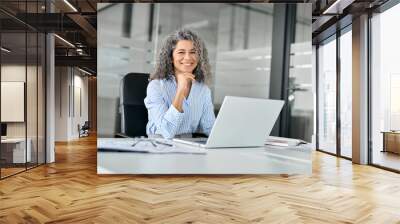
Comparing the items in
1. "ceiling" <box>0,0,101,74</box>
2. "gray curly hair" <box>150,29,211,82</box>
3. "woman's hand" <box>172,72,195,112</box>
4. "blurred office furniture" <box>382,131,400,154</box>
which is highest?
"ceiling" <box>0,0,101,74</box>

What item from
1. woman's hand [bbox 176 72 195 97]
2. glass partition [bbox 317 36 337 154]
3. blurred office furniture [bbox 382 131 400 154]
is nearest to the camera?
woman's hand [bbox 176 72 195 97]

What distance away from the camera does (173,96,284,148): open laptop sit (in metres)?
5.12

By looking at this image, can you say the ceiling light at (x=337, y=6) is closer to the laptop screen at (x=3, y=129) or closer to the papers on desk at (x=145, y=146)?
the papers on desk at (x=145, y=146)

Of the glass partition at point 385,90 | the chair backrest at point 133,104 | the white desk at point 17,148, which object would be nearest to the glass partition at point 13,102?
the white desk at point 17,148

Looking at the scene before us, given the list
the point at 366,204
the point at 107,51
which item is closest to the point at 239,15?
the point at 107,51

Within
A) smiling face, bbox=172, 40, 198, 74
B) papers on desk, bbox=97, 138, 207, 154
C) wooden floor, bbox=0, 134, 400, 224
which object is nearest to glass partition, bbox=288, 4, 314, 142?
wooden floor, bbox=0, 134, 400, 224

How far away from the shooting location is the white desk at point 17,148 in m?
5.94

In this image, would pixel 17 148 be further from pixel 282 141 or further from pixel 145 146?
pixel 282 141

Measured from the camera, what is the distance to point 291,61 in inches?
234

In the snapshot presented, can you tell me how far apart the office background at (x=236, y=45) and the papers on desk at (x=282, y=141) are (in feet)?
0.32

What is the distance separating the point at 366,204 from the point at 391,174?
241cm

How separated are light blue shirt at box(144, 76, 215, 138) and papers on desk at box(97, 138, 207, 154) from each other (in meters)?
0.13

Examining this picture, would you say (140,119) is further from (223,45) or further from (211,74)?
(223,45)

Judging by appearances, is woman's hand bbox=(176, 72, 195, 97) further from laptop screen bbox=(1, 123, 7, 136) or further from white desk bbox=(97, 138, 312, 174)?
laptop screen bbox=(1, 123, 7, 136)
